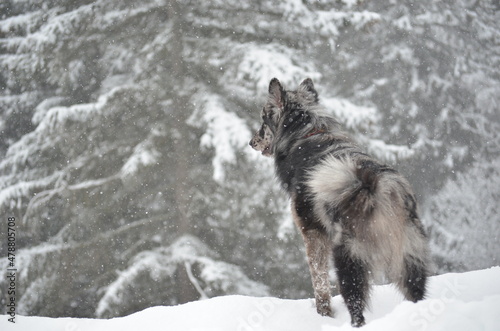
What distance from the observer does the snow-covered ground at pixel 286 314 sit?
2.49 meters

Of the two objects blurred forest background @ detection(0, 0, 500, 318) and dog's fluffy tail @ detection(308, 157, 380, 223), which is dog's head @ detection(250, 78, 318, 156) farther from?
blurred forest background @ detection(0, 0, 500, 318)

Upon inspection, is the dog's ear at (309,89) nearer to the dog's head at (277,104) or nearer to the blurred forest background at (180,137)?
the dog's head at (277,104)

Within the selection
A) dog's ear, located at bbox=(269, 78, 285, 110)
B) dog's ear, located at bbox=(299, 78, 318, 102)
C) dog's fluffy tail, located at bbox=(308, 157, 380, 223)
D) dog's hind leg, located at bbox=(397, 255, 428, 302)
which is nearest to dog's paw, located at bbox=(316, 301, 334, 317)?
dog's hind leg, located at bbox=(397, 255, 428, 302)

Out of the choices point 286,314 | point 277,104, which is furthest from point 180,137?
point 286,314

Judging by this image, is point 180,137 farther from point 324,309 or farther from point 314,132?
point 324,309

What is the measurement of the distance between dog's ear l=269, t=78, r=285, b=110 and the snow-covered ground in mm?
1955

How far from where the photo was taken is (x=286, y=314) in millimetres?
3482

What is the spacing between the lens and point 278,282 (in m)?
7.80

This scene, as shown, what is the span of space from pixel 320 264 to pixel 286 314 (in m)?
0.52

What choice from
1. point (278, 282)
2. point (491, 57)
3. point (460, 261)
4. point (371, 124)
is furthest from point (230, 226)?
point (491, 57)

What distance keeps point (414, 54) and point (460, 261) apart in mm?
4493

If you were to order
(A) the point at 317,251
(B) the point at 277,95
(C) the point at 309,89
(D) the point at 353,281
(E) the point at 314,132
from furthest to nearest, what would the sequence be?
(C) the point at 309,89, (B) the point at 277,95, (E) the point at 314,132, (A) the point at 317,251, (D) the point at 353,281

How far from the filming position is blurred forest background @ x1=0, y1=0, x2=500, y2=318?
758cm

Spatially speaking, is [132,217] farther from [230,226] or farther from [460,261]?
[460,261]
